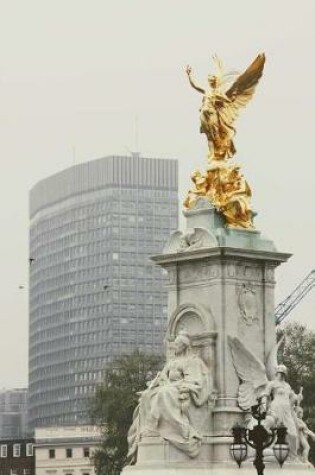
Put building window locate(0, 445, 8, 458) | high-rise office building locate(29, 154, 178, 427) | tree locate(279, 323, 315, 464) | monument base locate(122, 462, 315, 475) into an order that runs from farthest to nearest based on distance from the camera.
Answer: high-rise office building locate(29, 154, 178, 427), building window locate(0, 445, 8, 458), tree locate(279, 323, 315, 464), monument base locate(122, 462, 315, 475)

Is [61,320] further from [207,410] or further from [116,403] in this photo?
[207,410]

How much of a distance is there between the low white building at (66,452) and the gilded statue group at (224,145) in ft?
202

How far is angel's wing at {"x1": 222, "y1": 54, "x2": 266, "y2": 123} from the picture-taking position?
1886 inches

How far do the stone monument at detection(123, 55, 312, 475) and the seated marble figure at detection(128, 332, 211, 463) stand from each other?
24 mm

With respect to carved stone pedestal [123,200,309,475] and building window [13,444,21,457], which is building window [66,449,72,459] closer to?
building window [13,444,21,457]

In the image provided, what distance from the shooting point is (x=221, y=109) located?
47688 millimetres

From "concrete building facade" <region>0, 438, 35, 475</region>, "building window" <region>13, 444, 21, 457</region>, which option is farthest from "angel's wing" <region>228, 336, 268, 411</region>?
"building window" <region>13, 444, 21, 457</region>

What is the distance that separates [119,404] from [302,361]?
7.36 meters

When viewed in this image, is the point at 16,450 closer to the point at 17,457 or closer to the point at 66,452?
the point at 17,457

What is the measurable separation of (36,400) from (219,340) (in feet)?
449

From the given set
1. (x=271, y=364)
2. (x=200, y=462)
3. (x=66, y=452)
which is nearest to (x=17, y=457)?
(x=66, y=452)

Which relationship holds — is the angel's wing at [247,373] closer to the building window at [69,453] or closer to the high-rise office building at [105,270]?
the building window at [69,453]

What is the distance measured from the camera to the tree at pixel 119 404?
72375 mm

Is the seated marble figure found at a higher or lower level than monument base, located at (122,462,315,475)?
higher
